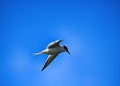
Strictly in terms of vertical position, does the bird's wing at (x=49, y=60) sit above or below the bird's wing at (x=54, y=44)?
above

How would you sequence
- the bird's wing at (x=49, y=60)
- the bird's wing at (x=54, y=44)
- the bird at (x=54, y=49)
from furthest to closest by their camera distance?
the bird's wing at (x=49, y=60), the bird at (x=54, y=49), the bird's wing at (x=54, y=44)

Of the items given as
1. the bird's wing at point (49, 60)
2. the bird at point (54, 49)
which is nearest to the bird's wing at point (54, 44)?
the bird at point (54, 49)

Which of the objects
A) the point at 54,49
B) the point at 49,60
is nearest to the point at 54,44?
the point at 54,49

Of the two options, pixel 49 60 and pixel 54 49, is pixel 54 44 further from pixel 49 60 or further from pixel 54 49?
pixel 49 60

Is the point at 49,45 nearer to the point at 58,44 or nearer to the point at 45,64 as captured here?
the point at 58,44

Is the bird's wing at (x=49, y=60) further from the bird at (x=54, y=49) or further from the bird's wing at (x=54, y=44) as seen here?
the bird's wing at (x=54, y=44)

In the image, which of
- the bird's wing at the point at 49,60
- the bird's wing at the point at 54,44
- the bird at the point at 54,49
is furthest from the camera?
the bird's wing at the point at 49,60

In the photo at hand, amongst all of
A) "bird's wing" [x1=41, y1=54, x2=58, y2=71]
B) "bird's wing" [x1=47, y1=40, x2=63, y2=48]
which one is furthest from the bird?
"bird's wing" [x1=41, y1=54, x2=58, y2=71]

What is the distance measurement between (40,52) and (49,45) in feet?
2.94

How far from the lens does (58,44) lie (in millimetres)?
26391

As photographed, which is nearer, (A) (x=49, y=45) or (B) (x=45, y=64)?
(A) (x=49, y=45)

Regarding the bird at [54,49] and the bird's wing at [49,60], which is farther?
the bird's wing at [49,60]

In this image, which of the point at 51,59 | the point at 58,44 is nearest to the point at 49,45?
the point at 58,44

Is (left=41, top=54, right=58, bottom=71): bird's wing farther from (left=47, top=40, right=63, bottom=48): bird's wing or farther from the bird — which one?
(left=47, top=40, right=63, bottom=48): bird's wing
